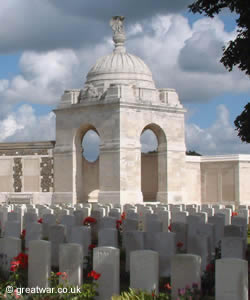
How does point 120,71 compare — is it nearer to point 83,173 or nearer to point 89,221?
point 83,173

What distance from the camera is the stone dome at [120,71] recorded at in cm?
3091

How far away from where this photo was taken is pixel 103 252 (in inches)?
349

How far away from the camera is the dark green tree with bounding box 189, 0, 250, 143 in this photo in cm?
1102

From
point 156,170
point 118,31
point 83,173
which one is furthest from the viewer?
point 156,170

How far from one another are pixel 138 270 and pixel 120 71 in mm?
23050

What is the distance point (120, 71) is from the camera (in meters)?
31.0

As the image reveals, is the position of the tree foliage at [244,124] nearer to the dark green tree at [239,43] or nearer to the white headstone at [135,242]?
the dark green tree at [239,43]

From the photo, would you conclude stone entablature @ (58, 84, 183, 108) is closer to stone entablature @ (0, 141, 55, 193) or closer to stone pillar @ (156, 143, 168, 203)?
stone pillar @ (156, 143, 168, 203)

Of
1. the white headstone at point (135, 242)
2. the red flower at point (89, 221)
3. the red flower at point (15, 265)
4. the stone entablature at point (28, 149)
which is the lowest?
the red flower at point (15, 265)

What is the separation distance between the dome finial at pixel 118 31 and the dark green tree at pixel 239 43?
2105 centimetres

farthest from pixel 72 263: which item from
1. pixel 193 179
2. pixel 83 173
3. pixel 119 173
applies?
pixel 83 173

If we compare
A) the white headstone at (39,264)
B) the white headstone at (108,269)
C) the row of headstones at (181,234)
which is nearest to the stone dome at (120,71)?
the row of headstones at (181,234)

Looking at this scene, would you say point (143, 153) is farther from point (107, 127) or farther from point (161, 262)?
point (161, 262)

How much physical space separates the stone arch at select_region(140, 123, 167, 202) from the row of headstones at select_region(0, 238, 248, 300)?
848 inches
